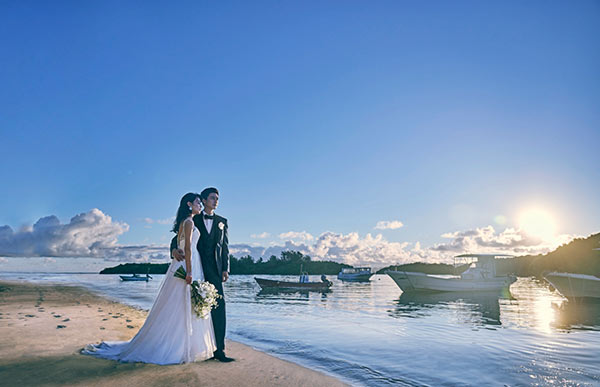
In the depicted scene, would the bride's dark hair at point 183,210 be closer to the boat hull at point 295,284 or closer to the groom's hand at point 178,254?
the groom's hand at point 178,254

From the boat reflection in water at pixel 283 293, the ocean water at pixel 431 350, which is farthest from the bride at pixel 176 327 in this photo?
the boat reflection in water at pixel 283 293

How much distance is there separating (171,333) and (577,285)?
1365 inches

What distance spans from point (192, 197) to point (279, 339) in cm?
598

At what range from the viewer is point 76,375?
15.9 ft

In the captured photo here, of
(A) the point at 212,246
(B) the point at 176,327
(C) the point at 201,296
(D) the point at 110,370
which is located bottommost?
(D) the point at 110,370

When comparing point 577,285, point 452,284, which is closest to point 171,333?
point 577,285

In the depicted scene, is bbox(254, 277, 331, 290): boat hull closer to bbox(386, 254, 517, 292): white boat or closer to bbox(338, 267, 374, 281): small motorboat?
bbox(386, 254, 517, 292): white boat

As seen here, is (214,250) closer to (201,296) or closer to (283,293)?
(201,296)

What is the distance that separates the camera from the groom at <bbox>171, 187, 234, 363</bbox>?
6.00 m

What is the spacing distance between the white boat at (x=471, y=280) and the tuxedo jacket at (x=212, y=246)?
34551 millimetres

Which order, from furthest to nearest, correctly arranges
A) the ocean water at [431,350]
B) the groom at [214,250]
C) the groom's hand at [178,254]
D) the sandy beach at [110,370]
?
the ocean water at [431,350] → the groom at [214,250] → the groom's hand at [178,254] → the sandy beach at [110,370]

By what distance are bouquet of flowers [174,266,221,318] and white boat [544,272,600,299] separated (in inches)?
1312

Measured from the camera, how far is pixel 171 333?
5.62m

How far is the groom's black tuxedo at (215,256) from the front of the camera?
6004mm
